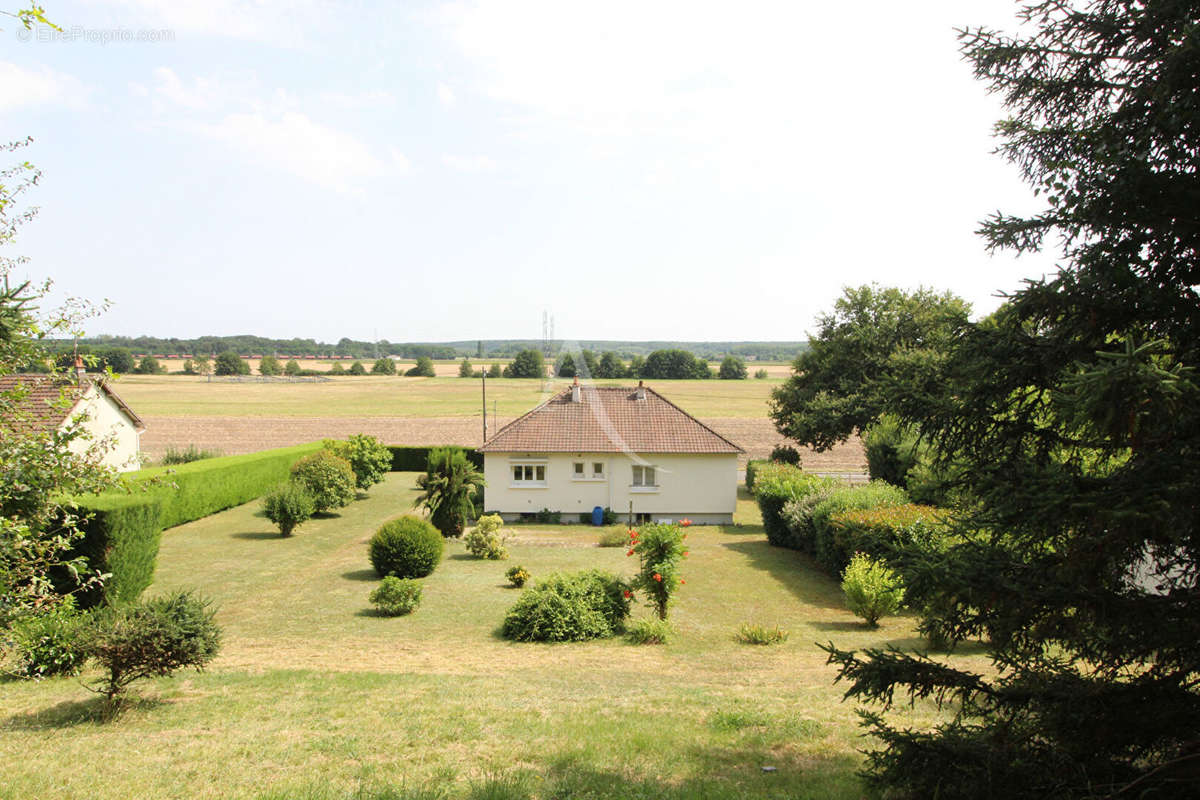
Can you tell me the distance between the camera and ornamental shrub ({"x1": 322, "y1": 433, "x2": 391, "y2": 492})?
3550 centimetres

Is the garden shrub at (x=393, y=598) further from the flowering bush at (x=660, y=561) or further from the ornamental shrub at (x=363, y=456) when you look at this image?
the ornamental shrub at (x=363, y=456)

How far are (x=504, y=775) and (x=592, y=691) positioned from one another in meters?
4.13

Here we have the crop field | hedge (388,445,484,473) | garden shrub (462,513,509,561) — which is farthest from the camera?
the crop field

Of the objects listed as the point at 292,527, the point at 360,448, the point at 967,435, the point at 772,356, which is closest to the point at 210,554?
the point at 292,527

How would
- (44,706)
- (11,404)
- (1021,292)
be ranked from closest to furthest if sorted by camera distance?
(1021,292) → (11,404) → (44,706)

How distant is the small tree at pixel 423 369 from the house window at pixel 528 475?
8274 cm

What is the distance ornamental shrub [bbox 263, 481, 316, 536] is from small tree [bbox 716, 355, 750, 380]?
69.9m

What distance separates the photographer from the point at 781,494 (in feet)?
88.3

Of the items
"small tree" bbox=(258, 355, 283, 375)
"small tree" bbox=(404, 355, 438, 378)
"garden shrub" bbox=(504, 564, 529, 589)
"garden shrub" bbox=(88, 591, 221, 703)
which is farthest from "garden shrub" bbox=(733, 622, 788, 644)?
"small tree" bbox=(258, 355, 283, 375)

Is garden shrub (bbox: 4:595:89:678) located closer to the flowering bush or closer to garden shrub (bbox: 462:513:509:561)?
the flowering bush

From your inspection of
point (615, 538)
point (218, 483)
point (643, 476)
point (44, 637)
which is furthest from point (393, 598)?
point (218, 483)

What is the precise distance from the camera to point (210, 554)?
24094 millimetres

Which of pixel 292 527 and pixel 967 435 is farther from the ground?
pixel 967 435

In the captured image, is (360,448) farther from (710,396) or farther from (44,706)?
(710,396)
